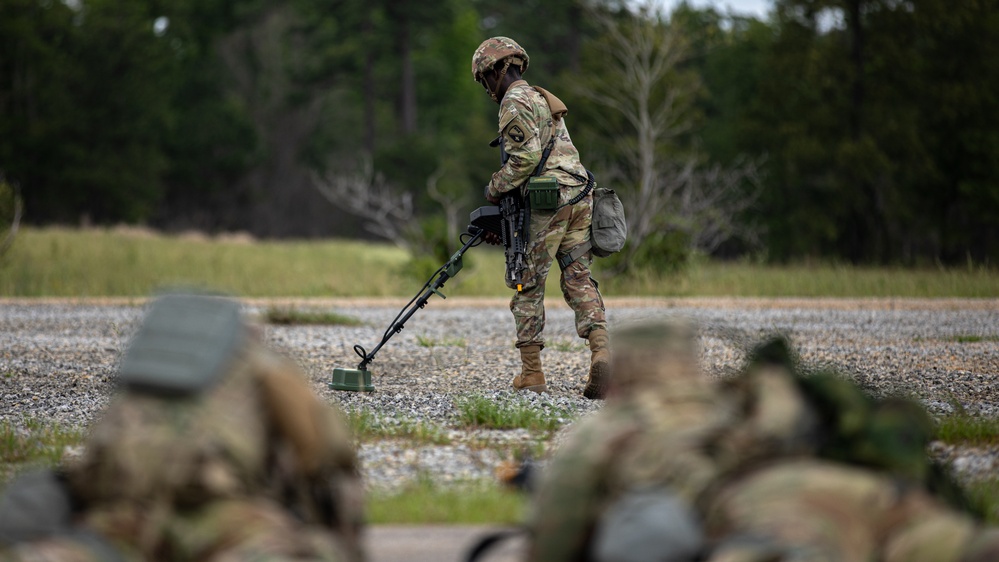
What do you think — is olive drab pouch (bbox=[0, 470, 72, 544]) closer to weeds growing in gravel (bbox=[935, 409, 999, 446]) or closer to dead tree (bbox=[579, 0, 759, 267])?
weeds growing in gravel (bbox=[935, 409, 999, 446])

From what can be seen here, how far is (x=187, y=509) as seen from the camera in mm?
2328

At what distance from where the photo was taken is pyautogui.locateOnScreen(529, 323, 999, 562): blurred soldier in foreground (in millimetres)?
2225

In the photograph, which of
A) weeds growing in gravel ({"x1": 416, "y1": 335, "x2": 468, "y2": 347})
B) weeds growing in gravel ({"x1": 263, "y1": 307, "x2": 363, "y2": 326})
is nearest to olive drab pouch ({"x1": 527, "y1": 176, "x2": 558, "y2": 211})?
weeds growing in gravel ({"x1": 416, "y1": 335, "x2": 468, "y2": 347})

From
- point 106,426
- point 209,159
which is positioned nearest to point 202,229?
point 209,159

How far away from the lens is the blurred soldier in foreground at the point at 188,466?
2283mm

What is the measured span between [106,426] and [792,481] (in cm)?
146

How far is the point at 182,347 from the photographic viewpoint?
233 centimetres

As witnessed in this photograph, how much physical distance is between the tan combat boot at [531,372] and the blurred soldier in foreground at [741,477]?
4735mm

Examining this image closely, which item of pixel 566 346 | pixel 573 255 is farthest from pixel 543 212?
pixel 566 346

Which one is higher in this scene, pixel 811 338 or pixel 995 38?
pixel 995 38

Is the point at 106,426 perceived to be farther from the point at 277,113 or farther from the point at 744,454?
the point at 277,113

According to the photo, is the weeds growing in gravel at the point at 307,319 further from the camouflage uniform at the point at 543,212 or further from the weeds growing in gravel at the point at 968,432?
the weeds growing in gravel at the point at 968,432

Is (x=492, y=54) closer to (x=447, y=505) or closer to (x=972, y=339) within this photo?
(x=447, y=505)

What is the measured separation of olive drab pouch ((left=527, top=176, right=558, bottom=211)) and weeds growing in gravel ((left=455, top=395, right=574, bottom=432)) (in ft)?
4.41
